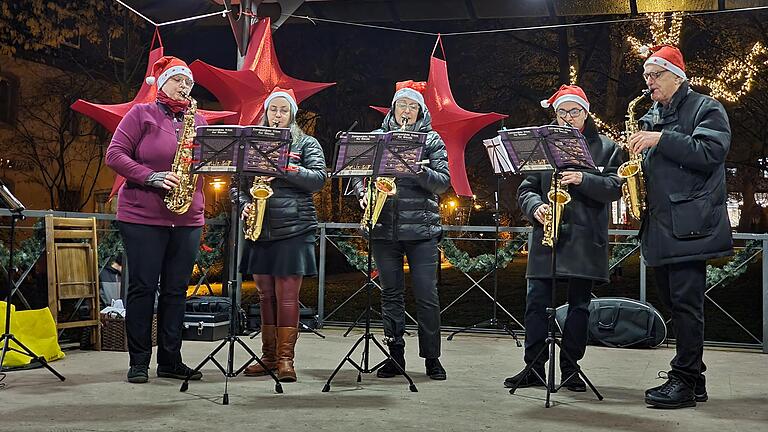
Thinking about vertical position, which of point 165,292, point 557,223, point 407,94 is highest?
point 407,94

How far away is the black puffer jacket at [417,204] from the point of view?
470 centimetres

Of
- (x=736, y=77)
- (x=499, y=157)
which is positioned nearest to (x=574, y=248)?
(x=499, y=157)

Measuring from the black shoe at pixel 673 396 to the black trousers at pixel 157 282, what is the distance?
2.59 meters

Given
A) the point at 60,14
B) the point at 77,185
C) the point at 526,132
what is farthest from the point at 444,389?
the point at 77,185

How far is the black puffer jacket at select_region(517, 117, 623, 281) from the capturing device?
4348 millimetres

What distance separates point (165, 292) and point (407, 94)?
179cm

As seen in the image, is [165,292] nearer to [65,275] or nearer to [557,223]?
[65,275]

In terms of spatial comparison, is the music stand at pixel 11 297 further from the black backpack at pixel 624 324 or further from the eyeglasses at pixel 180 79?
the black backpack at pixel 624 324

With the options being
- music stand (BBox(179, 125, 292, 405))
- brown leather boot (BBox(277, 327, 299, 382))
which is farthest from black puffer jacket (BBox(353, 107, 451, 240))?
music stand (BBox(179, 125, 292, 405))

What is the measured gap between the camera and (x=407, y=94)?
474 centimetres

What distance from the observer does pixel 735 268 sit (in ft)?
23.6

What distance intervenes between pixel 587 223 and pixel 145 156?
2.43m

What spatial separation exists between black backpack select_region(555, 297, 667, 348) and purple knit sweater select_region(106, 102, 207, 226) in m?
3.46

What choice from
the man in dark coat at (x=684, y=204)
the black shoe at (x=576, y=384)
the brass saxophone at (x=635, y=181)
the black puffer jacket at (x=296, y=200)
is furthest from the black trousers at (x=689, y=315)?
the black puffer jacket at (x=296, y=200)
